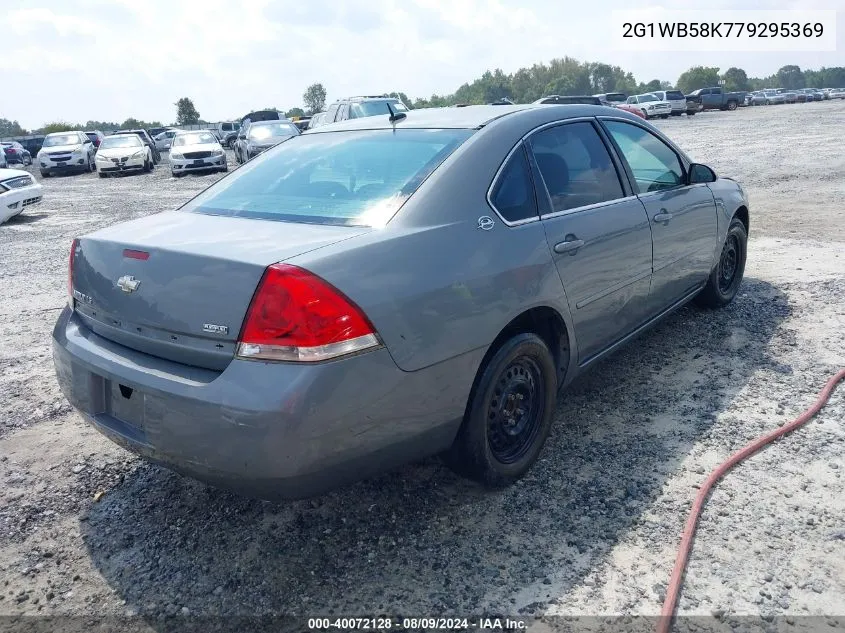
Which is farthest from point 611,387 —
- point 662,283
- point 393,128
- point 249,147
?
point 249,147

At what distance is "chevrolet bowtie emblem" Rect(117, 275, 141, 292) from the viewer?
8.56 feet

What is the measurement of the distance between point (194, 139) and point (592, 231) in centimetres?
2088

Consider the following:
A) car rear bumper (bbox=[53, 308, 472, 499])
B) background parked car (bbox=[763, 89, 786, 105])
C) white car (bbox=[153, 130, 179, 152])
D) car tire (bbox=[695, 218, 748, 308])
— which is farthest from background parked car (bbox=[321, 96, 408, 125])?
background parked car (bbox=[763, 89, 786, 105])

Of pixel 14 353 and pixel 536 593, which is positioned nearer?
pixel 536 593

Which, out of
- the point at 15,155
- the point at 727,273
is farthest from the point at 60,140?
the point at 727,273

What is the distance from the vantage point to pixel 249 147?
20047 millimetres

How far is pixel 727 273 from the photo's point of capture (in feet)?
18.0

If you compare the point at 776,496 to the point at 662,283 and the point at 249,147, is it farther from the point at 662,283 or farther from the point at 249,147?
the point at 249,147

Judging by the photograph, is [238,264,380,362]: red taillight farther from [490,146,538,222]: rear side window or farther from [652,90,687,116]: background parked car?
[652,90,687,116]: background parked car

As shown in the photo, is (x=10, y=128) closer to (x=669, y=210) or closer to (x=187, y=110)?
(x=187, y=110)

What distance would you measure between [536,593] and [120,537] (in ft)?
5.63

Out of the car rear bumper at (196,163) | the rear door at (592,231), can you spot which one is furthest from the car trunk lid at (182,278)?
the car rear bumper at (196,163)

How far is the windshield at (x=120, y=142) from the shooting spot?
23484mm

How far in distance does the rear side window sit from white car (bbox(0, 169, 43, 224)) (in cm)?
1223
